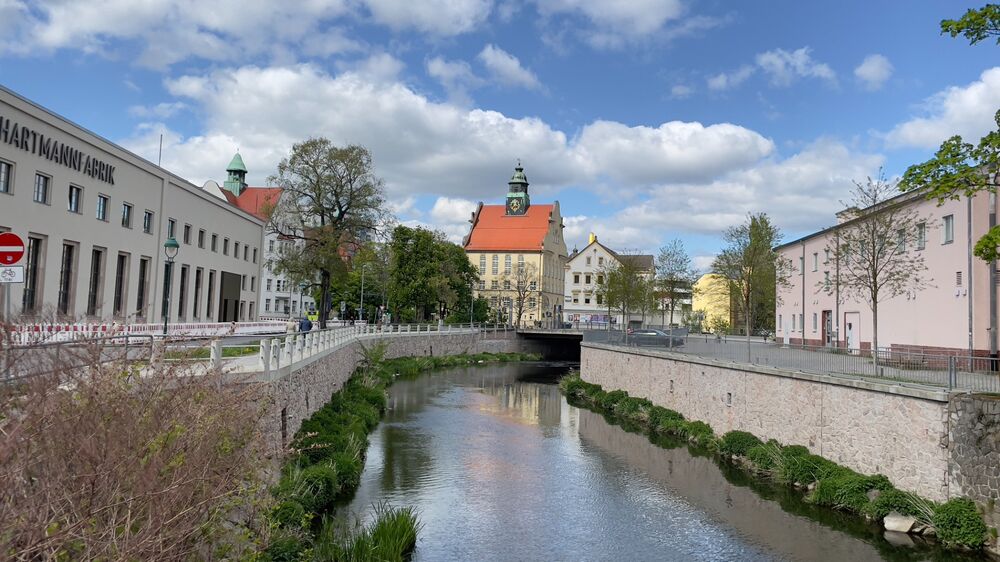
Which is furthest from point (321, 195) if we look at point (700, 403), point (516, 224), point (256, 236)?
point (516, 224)

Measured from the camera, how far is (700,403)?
24.4 meters

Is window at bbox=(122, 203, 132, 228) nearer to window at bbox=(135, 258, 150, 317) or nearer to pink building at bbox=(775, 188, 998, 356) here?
window at bbox=(135, 258, 150, 317)

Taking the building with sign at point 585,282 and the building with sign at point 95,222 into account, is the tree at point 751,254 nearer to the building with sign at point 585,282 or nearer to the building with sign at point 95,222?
the building with sign at point 95,222

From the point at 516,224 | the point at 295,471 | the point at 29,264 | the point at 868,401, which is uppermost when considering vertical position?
the point at 516,224

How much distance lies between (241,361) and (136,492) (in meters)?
9.48

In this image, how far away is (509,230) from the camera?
97750 millimetres

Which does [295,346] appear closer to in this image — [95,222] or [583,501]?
[583,501]

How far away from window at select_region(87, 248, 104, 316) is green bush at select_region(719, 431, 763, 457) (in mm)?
24509

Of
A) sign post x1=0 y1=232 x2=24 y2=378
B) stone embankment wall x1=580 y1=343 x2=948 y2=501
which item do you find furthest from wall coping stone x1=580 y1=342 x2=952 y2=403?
sign post x1=0 y1=232 x2=24 y2=378

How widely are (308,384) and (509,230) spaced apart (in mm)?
78944

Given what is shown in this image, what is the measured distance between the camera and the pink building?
821 inches

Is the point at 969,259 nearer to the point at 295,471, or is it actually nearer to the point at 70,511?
the point at 295,471

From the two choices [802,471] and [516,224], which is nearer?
[802,471]

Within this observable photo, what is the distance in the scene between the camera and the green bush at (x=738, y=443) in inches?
786
